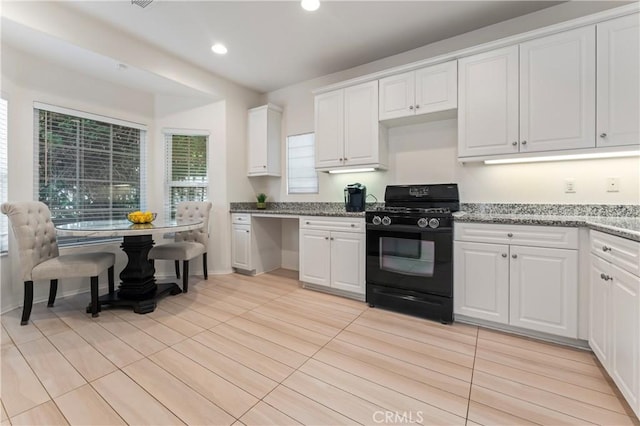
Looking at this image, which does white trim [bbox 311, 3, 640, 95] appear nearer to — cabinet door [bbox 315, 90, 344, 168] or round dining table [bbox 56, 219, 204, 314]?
cabinet door [bbox 315, 90, 344, 168]

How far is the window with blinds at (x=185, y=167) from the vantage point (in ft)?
12.8

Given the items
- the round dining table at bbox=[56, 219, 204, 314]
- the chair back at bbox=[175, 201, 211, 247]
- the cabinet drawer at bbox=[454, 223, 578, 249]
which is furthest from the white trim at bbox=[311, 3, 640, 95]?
the round dining table at bbox=[56, 219, 204, 314]

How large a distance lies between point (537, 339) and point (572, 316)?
30 centimetres

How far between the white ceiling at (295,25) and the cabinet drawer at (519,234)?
1.94m

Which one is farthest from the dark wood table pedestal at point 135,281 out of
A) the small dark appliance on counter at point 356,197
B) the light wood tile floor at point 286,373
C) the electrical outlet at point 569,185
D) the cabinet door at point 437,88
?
the electrical outlet at point 569,185

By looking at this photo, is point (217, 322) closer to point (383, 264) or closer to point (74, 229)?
point (74, 229)

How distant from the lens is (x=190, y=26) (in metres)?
2.70

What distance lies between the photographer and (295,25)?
8.86 feet

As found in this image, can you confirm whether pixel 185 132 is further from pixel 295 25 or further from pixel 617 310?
pixel 617 310

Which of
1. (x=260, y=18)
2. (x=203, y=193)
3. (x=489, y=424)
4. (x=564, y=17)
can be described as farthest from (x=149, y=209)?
(x=564, y=17)

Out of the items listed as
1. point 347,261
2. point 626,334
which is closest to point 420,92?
point 347,261

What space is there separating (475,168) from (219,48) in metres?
3.04

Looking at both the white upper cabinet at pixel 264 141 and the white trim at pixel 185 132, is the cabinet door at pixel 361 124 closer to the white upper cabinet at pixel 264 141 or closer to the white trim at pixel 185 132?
the white upper cabinet at pixel 264 141

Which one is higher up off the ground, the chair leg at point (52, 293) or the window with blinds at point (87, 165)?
the window with blinds at point (87, 165)
